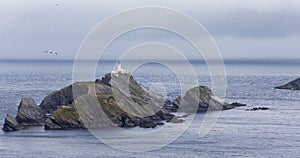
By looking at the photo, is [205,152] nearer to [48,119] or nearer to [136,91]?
[48,119]

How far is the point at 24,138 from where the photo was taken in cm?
10294

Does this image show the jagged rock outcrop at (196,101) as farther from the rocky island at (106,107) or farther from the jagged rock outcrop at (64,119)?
the jagged rock outcrop at (64,119)

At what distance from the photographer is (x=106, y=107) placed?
118 metres

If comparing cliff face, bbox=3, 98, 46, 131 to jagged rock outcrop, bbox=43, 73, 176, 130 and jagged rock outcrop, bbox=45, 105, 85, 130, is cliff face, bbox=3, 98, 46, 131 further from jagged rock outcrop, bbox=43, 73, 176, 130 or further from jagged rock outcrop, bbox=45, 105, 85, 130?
jagged rock outcrop, bbox=45, 105, 85, 130

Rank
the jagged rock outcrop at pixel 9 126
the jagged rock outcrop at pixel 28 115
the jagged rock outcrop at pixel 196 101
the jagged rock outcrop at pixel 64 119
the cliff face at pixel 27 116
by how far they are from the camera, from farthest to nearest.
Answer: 1. the jagged rock outcrop at pixel 196 101
2. the jagged rock outcrop at pixel 28 115
3. the cliff face at pixel 27 116
4. the jagged rock outcrop at pixel 64 119
5. the jagged rock outcrop at pixel 9 126

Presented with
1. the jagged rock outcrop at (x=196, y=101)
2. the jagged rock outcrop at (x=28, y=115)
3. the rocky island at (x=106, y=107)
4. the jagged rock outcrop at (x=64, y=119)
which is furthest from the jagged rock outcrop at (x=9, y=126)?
the jagged rock outcrop at (x=196, y=101)

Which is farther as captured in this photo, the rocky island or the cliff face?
the cliff face

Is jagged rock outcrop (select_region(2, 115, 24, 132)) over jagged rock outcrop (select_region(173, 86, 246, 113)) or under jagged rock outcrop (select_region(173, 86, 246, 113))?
under

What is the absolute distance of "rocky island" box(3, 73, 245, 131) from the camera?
112312 mm

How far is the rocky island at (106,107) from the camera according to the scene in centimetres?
11231

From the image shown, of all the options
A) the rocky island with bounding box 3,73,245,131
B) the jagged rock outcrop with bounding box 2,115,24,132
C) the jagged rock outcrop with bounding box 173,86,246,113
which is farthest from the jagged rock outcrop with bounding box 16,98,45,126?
the jagged rock outcrop with bounding box 173,86,246,113

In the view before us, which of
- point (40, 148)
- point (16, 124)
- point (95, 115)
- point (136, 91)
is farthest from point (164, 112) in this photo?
point (40, 148)

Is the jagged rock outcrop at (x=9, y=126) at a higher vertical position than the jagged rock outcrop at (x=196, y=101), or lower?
lower

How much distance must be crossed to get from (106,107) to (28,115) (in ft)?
46.7
